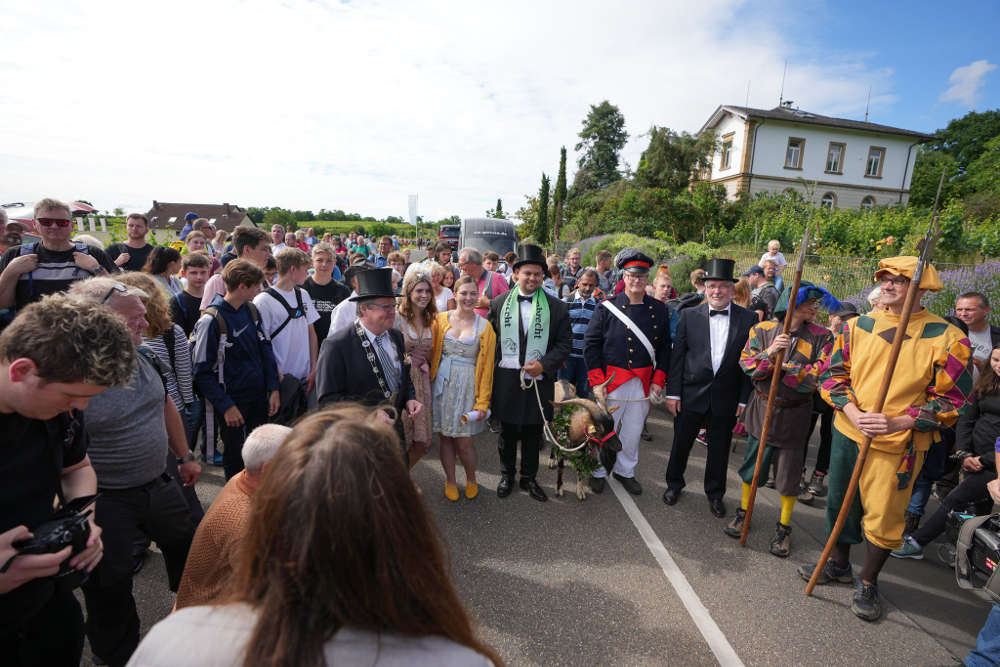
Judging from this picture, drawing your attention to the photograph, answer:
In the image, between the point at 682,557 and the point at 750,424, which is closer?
the point at 682,557

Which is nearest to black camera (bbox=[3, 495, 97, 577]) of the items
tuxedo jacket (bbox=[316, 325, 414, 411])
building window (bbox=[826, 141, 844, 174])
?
tuxedo jacket (bbox=[316, 325, 414, 411])

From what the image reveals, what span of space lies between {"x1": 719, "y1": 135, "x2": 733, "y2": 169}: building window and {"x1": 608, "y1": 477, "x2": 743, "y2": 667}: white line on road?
1360 inches

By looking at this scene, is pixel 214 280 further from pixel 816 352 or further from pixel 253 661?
pixel 816 352

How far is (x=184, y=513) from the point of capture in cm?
250

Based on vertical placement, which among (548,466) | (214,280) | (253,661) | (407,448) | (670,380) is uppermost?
(214,280)

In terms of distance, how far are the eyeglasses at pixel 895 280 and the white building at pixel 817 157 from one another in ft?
104

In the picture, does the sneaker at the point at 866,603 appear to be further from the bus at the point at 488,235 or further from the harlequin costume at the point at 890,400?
the bus at the point at 488,235

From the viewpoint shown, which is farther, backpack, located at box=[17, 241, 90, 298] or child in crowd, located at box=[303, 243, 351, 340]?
child in crowd, located at box=[303, 243, 351, 340]

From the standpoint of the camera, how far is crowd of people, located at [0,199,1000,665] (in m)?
0.90

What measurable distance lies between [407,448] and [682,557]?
229cm

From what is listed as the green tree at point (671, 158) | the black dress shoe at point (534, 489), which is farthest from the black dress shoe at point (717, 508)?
the green tree at point (671, 158)

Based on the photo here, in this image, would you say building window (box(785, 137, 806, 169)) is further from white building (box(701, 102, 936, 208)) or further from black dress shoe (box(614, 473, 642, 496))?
black dress shoe (box(614, 473, 642, 496))

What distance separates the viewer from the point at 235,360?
3.62 m

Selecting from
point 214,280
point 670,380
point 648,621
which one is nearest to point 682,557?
point 648,621
